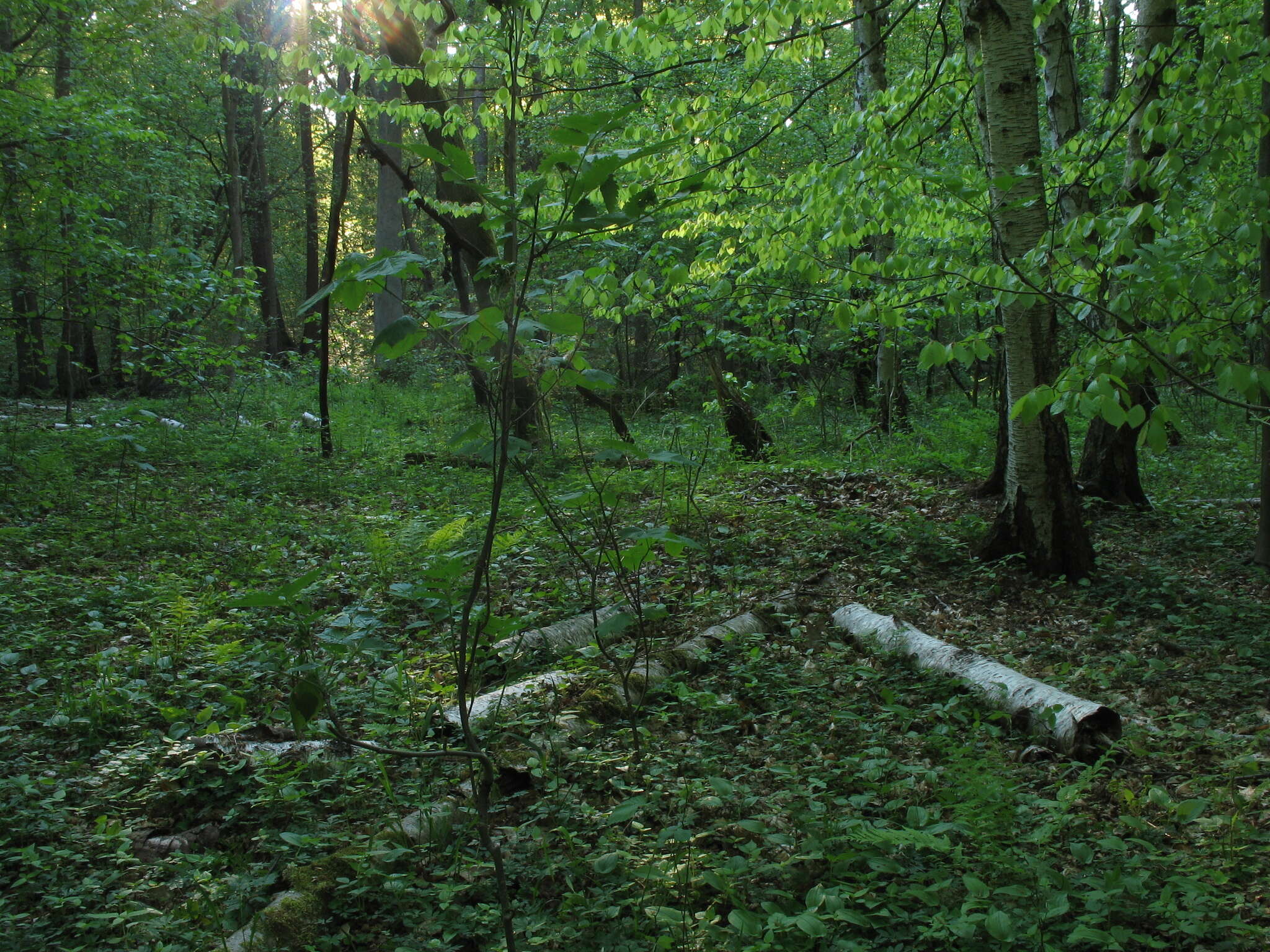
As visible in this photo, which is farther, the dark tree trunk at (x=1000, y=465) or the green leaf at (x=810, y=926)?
the dark tree trunk at (x=1000, y=465)

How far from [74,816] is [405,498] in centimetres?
545

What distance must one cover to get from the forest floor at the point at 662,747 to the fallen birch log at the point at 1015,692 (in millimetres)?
99

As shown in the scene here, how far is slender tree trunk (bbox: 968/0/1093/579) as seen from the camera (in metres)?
5.16

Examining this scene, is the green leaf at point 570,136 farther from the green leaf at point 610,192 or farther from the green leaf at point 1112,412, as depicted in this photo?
the green leaf at point 1112,412

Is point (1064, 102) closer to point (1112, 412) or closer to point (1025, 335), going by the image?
point (1025, 335)

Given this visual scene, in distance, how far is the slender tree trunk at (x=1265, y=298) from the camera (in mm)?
4824

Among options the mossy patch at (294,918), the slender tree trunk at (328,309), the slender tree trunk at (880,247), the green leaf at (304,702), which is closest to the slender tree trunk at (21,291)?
the slender tree trunk at (328,309)

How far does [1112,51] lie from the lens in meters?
9.91

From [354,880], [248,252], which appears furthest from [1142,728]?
[248,252]

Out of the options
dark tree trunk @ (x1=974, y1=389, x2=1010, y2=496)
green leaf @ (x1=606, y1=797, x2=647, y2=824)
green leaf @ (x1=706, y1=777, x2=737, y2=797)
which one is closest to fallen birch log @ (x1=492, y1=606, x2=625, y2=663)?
green leaf @ (x1=706, y1=777, x2=737, y2=797)

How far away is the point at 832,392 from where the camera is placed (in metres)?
14.4

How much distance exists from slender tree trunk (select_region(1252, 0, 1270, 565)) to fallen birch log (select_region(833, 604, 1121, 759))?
1.98 meters

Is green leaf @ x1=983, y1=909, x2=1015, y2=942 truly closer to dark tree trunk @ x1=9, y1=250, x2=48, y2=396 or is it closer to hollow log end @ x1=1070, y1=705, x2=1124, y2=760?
hollow log end @ x1=1070, y1=705, x2=1124, y2=760

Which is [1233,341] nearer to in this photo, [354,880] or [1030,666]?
[1030,666]
